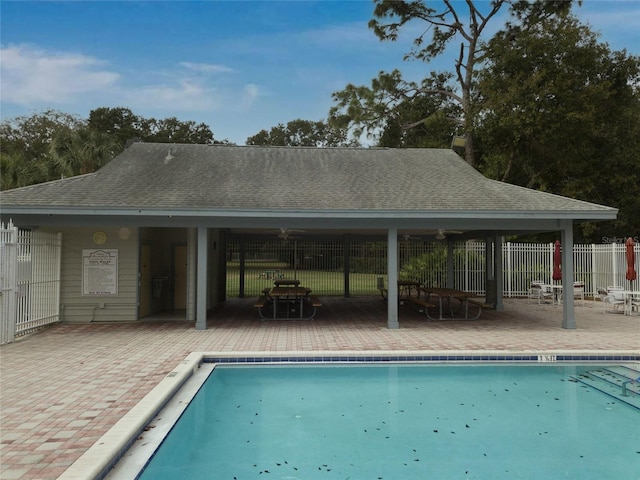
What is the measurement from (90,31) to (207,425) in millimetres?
13685

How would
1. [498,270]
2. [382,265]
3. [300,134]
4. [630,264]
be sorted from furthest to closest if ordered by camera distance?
[300,134] → [382,265] → [498,270] → [630,264]

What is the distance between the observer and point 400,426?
5.30m

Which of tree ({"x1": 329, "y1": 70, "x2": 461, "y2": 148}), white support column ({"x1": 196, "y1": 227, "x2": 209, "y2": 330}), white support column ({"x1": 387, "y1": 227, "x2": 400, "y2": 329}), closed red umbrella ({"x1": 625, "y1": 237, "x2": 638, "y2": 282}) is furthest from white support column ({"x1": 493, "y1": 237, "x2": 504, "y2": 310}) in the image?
tree ({"x1": 329, "y1": 70, "x2": 461, "y2": 148})

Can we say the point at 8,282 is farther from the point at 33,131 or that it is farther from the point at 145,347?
the point at 33,131

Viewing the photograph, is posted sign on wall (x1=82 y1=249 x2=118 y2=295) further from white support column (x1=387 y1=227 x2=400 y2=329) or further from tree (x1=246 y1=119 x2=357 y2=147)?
tree (x1=246 y1=119 x2=357 y2=147)

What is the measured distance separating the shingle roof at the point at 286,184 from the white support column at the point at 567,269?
1.93ft

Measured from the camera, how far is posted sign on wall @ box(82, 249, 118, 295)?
11.0 meters

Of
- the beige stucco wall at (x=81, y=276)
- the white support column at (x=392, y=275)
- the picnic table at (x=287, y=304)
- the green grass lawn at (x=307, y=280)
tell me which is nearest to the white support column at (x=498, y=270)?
the white support column at (x=392, y=275)

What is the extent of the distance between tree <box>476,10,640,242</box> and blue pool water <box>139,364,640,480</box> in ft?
53.8

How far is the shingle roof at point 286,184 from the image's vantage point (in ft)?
31.8

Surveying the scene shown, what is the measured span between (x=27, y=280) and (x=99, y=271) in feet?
5.97

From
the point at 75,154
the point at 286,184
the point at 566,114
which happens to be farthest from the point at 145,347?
the point at 566,114

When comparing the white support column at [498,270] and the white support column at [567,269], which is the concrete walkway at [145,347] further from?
the white support column at [498,270]

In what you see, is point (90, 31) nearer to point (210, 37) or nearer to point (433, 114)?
point (210, 37)
